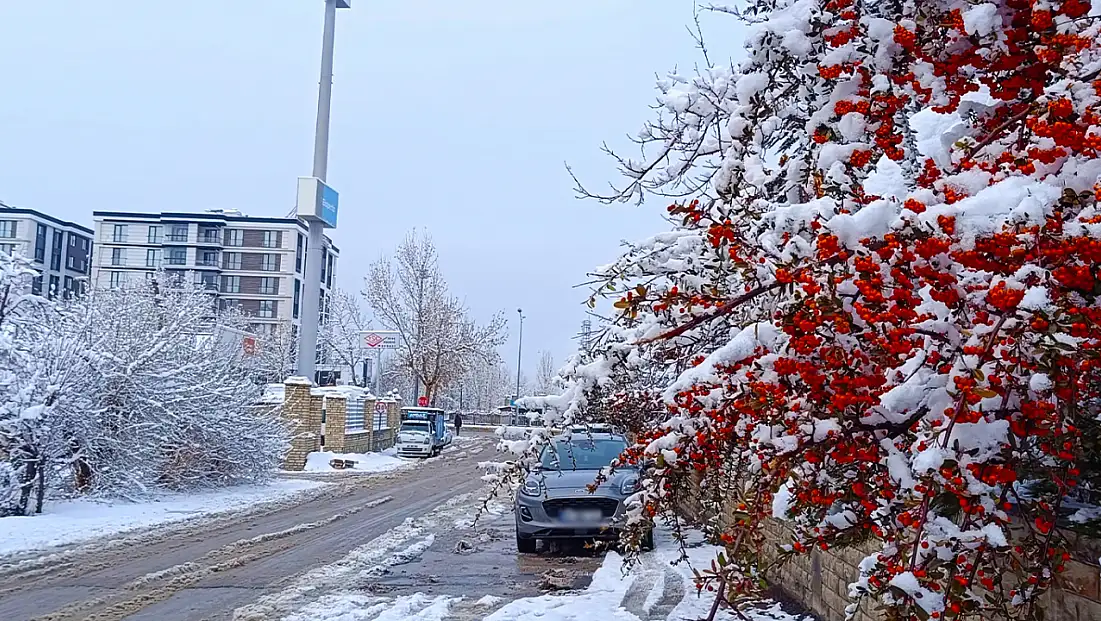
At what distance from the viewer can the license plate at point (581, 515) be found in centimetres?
1198

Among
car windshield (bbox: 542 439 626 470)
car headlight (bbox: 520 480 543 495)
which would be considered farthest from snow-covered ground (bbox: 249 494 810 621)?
car windshield (bbox: 542 439 626 470)

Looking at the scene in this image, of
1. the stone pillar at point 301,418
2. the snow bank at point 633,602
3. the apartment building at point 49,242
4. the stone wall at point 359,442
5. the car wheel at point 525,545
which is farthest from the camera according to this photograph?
the apartment building at point 49,242

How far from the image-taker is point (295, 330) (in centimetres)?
7862

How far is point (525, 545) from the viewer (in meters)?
12.2

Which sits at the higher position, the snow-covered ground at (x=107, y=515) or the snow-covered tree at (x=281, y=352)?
the snow-covered tree at (x=281, y=352)

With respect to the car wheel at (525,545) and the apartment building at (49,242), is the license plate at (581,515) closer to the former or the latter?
the car wheel at (525,545)

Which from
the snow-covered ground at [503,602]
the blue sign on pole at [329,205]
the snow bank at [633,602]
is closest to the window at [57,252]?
the blue sign on pole at [329,205]

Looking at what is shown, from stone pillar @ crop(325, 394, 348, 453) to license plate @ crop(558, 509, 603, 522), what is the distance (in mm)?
20773

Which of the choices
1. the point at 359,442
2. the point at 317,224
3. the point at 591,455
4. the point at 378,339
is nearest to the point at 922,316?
the point at 591,455

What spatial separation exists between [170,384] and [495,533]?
779cm

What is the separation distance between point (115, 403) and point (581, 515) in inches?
387

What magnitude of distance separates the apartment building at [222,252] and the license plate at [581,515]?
75.2 metres

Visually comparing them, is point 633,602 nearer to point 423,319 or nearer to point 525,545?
point 525,545

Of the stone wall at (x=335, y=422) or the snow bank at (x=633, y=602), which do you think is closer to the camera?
the snow bank at (x=633, y=602)
